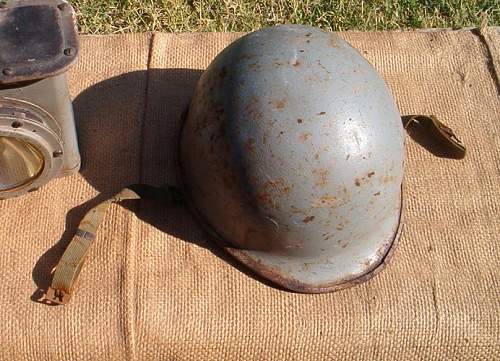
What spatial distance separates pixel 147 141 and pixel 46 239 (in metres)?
0.52

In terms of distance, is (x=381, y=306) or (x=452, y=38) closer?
(x=381, y=306)

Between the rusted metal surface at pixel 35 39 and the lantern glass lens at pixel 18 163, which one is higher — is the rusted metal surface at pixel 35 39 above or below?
above

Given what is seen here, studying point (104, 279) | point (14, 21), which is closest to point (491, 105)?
point (104, 279)

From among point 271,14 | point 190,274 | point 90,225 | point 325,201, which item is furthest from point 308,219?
point 271,14

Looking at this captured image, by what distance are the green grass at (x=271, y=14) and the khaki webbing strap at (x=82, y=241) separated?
1.15 m

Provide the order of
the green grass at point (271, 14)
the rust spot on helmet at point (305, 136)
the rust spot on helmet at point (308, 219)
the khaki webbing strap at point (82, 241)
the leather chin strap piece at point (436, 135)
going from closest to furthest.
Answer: the rust spot on helmet at point (305, 136)
the rust spot on helmet at point (308, 219)
the khaki webbing strap at point (82, 241)
the leather chin strap piece at point (436, 135)
the green grass at point (271, 14)

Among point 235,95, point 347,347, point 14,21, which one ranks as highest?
point 14,21

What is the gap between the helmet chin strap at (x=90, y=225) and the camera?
6.96 ft

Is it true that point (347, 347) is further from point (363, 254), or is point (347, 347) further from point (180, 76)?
point (180, 76)

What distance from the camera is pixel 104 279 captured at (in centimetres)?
221

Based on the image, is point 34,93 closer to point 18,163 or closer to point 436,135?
point 18,163

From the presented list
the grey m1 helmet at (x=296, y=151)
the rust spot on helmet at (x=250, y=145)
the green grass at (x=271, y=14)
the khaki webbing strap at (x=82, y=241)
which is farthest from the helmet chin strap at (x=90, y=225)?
the green grass at (x=271, y=14)

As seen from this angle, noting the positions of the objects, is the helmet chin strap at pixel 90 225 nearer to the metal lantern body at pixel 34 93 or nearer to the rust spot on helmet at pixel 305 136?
the metal lantern body at pixel 34 93

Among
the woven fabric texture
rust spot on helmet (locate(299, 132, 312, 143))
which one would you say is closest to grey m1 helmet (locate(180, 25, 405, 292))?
rust spot on helmet (locate(299, 132, 312, 143))
